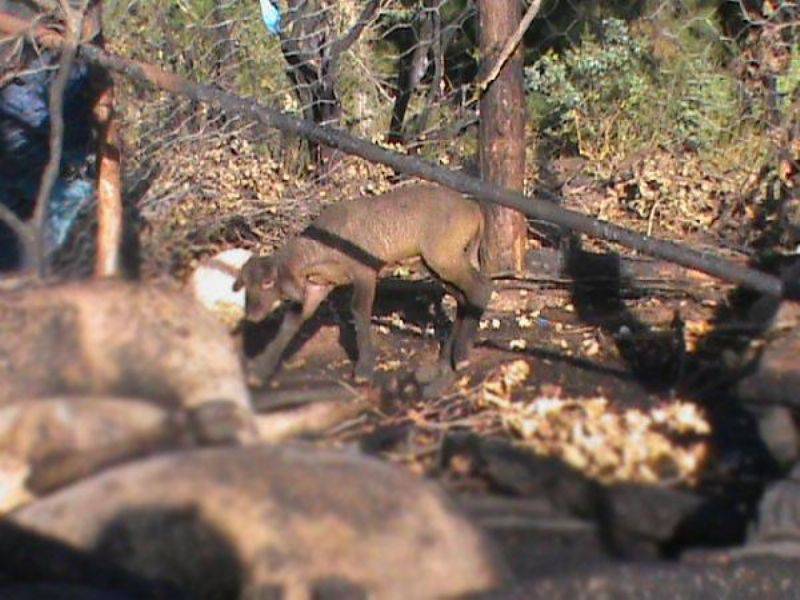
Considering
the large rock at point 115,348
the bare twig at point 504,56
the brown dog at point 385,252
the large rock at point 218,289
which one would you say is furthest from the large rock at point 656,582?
the bare twig at point 504,56

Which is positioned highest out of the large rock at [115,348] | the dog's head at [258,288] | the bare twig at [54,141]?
the bare twig at [54,141]

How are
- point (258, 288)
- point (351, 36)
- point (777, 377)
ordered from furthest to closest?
point (351, 36) < point (258, 288) < point (777, 377)

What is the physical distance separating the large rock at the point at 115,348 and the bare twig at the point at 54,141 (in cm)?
20

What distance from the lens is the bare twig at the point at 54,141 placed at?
118 inches

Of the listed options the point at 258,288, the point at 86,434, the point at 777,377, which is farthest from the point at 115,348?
the point at 258,288

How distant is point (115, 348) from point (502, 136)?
21.4ft

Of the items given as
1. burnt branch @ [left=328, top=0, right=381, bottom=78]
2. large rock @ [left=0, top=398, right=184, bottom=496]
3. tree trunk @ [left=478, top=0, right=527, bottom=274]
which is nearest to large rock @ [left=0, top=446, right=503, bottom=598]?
large rock @ [left=0, top=398, right=184, bottom=496]

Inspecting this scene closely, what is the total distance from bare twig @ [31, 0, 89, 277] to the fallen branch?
151 millimetres

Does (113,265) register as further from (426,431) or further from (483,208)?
(483,208)

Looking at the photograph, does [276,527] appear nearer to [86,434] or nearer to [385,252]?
[86,434]

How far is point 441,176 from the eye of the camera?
468cm

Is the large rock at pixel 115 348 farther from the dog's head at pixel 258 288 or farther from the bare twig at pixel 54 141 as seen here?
the dog's head at pixel 258 288

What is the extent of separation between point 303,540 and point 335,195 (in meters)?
6.57

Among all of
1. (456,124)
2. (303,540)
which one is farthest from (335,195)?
(303,540)
